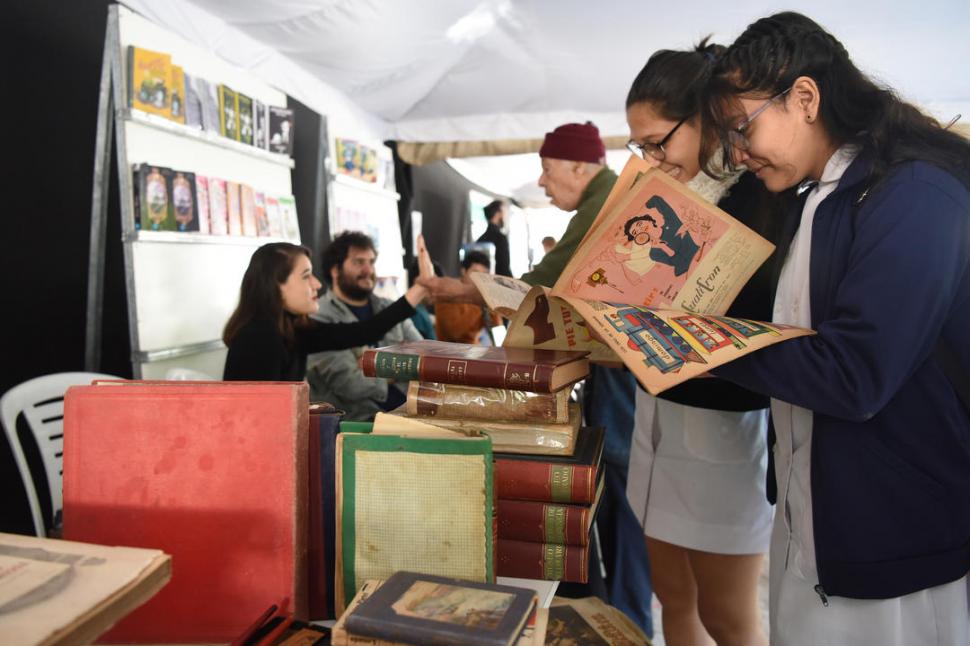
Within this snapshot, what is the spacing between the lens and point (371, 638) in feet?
2.03

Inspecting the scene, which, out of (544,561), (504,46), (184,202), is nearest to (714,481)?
(544,561)

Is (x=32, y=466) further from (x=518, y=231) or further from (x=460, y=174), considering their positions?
(x=518, y=231)

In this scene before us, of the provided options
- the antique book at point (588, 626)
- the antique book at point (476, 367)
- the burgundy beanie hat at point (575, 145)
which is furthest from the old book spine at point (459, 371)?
the burgundy beanie hat at point (575, 145)

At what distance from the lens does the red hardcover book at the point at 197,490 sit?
30.8 inches

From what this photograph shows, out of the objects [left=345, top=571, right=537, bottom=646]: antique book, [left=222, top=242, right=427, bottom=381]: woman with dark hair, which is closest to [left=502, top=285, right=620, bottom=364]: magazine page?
[left=345, top=571, right=537, bottom=646]: antique book

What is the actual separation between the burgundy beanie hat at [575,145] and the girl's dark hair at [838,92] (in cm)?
101

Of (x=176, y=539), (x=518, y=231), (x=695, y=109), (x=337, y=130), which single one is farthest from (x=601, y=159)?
(x=518, y=231)

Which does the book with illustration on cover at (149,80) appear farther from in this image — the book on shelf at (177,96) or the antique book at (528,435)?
the antique book at (528,435)

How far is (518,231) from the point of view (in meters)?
11.2

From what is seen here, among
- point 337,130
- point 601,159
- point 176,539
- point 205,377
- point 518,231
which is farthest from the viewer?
point 518,231

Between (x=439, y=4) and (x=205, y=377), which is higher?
(x=439, y=4)

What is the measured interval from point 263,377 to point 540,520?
154 centimetres

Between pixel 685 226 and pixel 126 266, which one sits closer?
pixel 685 226

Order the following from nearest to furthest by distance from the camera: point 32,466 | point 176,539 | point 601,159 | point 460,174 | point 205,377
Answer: point 176,539, point 601,159, point 32,466, point 205,377, point 460,174
